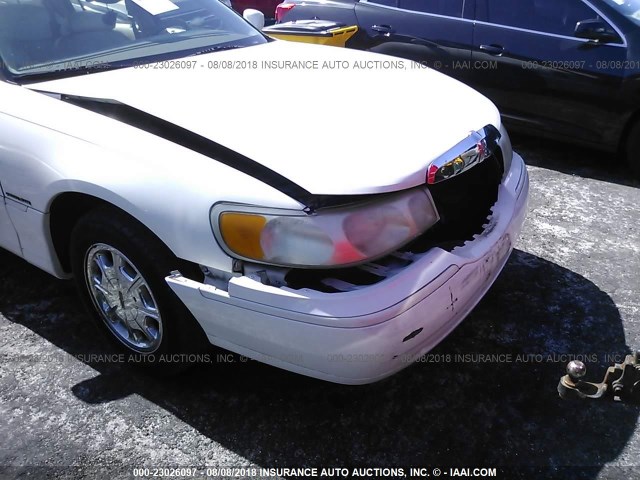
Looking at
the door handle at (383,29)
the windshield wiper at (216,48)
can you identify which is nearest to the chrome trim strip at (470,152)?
the windshield wiper at (216,48)

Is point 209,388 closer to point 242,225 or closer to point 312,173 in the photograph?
point 242,225

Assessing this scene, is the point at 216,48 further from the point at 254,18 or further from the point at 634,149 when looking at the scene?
the point at 634,149

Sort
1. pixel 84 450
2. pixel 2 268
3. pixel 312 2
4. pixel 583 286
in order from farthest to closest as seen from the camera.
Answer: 1. pixel 312 2
2. pixel 2 268
3. pixel 583 286
4. pixel 84 450

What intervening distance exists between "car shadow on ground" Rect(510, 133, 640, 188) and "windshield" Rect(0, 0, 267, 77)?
261cm

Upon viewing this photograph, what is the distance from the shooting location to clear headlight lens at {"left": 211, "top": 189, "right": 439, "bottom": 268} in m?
2.05

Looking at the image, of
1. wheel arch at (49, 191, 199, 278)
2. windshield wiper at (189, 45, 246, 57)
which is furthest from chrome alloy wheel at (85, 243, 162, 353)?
windshield wiper at (189, 45, 246, 57)

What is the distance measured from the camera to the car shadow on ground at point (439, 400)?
231 cm

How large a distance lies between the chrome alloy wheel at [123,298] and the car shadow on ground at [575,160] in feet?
11.2

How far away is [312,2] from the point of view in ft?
19.5

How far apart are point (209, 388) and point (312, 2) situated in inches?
174

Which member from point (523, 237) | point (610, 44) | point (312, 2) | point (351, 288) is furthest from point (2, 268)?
point (610, 44)

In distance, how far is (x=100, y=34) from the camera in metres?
3.01

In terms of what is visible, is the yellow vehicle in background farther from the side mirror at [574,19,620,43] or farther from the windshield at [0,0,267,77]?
the side mirror at [574,19,620,43]

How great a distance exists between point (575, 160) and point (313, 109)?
10.4 feet
